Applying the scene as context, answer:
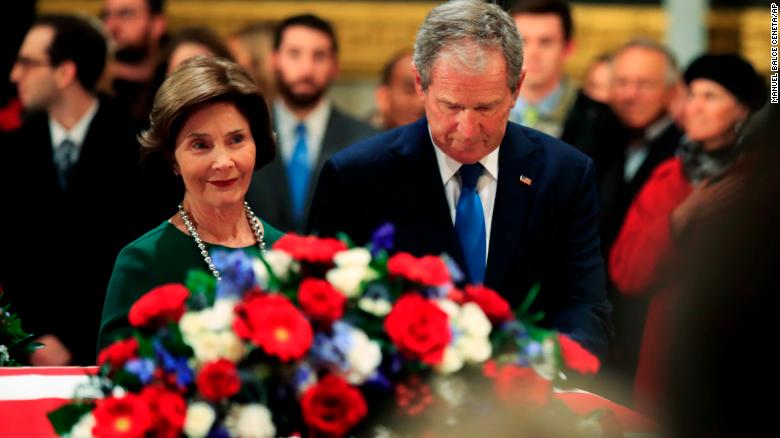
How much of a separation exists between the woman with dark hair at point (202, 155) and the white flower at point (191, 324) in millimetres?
810

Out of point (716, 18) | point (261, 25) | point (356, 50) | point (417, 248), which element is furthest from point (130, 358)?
point (716, 18)

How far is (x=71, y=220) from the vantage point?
4.69m

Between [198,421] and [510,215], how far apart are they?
128cm

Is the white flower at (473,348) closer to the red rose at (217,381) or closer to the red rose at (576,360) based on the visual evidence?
the red rose at (576,360)

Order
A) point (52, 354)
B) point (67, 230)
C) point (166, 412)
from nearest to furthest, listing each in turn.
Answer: point (166, 412) < point (52, 354) < point (67, 230)

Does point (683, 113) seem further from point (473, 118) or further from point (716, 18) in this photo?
point (716, 18)

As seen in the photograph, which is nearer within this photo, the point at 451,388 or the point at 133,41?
the point at 451,388

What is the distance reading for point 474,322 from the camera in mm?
2178

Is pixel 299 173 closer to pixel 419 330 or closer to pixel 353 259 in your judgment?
pixel 353 259

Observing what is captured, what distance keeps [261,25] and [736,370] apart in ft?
17.9

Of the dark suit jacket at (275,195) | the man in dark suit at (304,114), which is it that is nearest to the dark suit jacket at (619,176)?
the man in dark suit at (304,114)

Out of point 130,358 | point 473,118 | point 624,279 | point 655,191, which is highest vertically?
point 473,118

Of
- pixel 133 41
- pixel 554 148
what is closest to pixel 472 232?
pixel 554 148

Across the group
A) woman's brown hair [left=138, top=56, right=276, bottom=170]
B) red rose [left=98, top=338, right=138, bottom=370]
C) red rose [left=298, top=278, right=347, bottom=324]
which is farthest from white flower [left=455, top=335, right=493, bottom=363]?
woman's brown hair [left=138, top=56, right=276, bottom=170]
